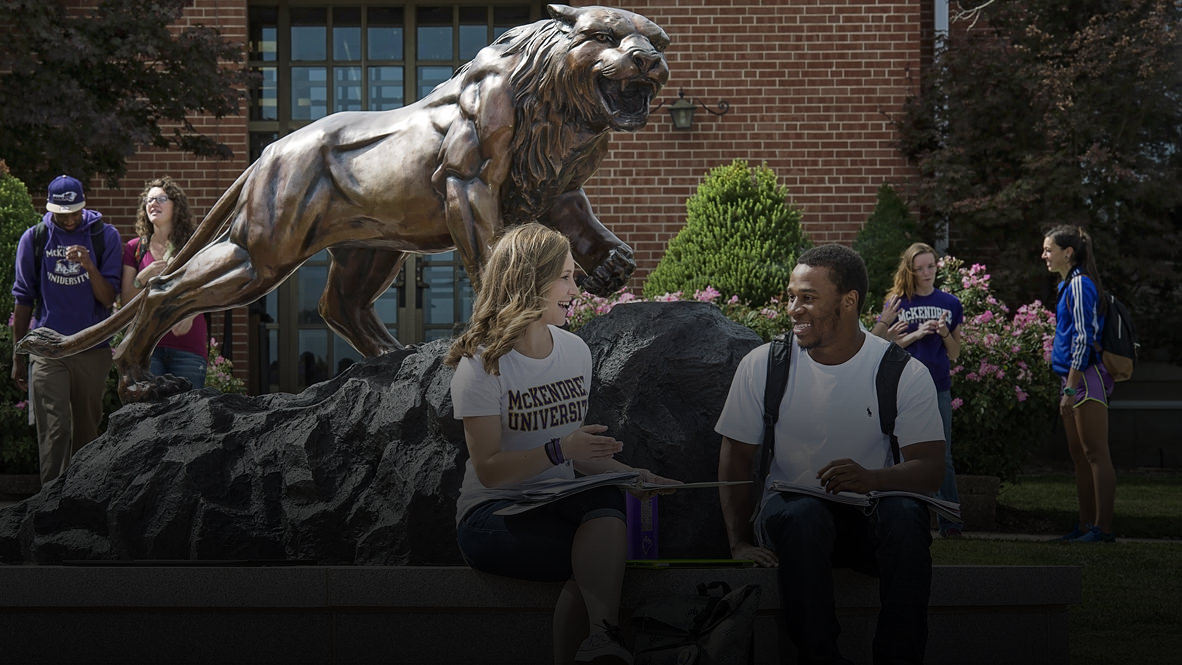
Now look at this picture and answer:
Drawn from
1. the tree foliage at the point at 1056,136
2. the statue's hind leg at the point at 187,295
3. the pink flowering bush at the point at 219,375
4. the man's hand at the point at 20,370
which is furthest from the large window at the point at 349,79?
the statue's hind leg at the point at 187,295

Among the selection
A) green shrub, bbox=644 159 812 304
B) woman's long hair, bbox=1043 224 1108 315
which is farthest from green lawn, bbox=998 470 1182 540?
green shrub, bbox=644 159 812 304

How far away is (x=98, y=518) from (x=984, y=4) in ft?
36.7

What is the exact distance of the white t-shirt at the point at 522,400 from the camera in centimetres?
365

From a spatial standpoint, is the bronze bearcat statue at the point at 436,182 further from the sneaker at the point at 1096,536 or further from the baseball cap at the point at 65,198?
the sneaker at the point at 1096,536

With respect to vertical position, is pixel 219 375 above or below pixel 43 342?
below

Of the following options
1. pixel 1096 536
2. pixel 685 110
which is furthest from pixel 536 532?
pixel 685 110

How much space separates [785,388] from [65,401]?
164 inches

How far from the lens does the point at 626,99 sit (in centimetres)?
468

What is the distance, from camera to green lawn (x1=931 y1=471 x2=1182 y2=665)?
5027mm

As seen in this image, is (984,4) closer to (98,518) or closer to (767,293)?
(767,293)

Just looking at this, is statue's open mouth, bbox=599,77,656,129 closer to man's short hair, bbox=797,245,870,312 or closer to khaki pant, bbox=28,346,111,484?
man's short hair, bbox=797,245,870,312

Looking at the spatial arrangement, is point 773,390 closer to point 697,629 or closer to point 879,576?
point 879,576

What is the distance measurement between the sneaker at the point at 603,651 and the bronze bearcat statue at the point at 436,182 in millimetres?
1559

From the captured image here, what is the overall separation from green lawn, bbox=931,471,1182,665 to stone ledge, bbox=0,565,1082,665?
36.2 inches
